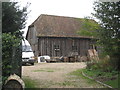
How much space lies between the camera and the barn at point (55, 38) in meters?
29.9

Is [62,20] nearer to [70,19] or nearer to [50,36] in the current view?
[70,19]

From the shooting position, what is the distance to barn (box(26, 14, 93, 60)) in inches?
1179

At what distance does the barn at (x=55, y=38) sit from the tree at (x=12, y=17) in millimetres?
22418

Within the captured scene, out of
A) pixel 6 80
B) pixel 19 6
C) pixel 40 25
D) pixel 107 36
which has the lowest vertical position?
pixel 6 80

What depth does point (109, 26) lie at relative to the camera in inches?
280

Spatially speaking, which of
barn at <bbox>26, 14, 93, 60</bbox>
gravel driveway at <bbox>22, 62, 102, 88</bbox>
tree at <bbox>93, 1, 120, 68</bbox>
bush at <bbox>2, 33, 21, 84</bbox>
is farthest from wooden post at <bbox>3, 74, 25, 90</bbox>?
barn at <bbox>26, 14, 93, 60</bbox>

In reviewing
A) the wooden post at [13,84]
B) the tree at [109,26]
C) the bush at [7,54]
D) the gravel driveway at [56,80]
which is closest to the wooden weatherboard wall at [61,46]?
the gravel driveway at [56,80]

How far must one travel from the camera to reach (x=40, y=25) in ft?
101

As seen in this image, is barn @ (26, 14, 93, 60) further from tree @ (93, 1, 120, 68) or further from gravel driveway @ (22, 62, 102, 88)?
tree @ (93, 1, 120, 68)

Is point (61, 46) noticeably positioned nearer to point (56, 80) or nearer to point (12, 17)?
point (56, 80)

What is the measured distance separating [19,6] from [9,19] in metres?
0.65

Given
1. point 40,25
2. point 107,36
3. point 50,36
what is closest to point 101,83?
point 107,36

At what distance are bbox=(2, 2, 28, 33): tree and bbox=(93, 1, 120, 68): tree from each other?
301 cm

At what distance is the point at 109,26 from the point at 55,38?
918 inches
